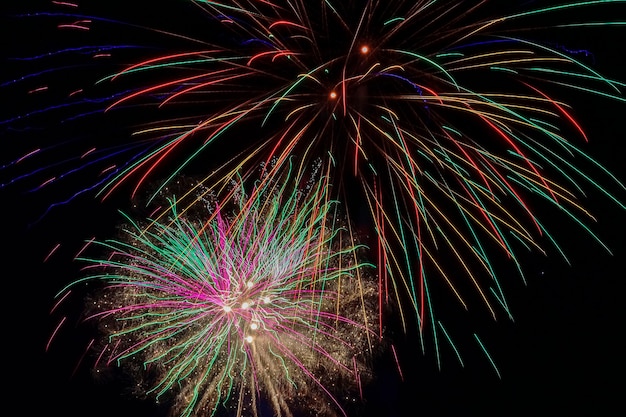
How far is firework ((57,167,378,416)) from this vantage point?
25.5 ft

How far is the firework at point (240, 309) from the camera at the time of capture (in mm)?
7758

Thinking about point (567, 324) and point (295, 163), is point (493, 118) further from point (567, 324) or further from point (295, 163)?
point (567, 324)

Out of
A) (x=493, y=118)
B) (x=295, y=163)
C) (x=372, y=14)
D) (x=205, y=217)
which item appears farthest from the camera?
(x=205, y=217)

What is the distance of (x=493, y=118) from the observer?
6.15 metres

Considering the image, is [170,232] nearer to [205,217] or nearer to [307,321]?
[205,217]

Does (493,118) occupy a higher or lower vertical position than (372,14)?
lower

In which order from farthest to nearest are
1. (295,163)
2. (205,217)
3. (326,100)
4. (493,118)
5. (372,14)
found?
1. (205,217)
2. (295,163)
3. (326,100)
4. (493,118)
5. (372,14)

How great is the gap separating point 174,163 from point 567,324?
7087 mm

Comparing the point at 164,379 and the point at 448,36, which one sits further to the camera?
the point at 164,379

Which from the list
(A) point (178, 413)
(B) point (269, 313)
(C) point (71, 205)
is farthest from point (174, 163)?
(A) point (178, 413)

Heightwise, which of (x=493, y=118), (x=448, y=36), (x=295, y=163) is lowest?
(x=493, y=118)

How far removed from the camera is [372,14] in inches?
223

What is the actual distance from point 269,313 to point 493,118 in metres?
4.26

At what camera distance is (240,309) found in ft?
25.4
